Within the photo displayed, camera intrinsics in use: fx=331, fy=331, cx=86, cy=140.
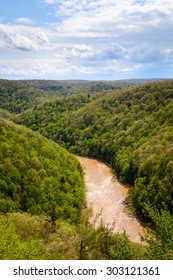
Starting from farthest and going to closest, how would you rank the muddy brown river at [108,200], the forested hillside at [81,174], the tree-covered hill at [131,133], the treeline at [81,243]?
1. the tree-covered hill at [131,133]
2. the muddy brown river at [108,200]
3. the forested hillside at [81,174]
4. the treeline at [81,243]

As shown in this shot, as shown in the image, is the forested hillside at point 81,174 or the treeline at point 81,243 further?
the forested hillside at point 81,174

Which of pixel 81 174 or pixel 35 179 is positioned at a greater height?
pixel 35 179

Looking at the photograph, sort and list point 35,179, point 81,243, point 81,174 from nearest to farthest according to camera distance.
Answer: point 81,243
point 35,179
point 81,174

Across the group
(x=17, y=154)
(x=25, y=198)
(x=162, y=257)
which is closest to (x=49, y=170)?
(x=17, y=154)

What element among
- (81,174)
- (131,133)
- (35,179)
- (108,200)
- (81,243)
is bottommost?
(108,200)

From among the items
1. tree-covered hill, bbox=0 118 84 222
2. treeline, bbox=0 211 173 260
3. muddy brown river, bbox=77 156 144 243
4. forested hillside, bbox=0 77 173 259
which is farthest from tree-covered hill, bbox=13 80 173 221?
treeline, bbox=0 211 173 260

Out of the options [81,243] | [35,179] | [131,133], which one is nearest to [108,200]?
[35,179]

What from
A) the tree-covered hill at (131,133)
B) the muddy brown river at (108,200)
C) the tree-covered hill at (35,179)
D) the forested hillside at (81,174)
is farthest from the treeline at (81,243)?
the tree-covered hill at (131,133)

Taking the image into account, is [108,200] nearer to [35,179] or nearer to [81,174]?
[81,174]

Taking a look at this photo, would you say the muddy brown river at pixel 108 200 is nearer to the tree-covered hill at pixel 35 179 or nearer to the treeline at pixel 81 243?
the tree-covered hill at pixel 35 179
